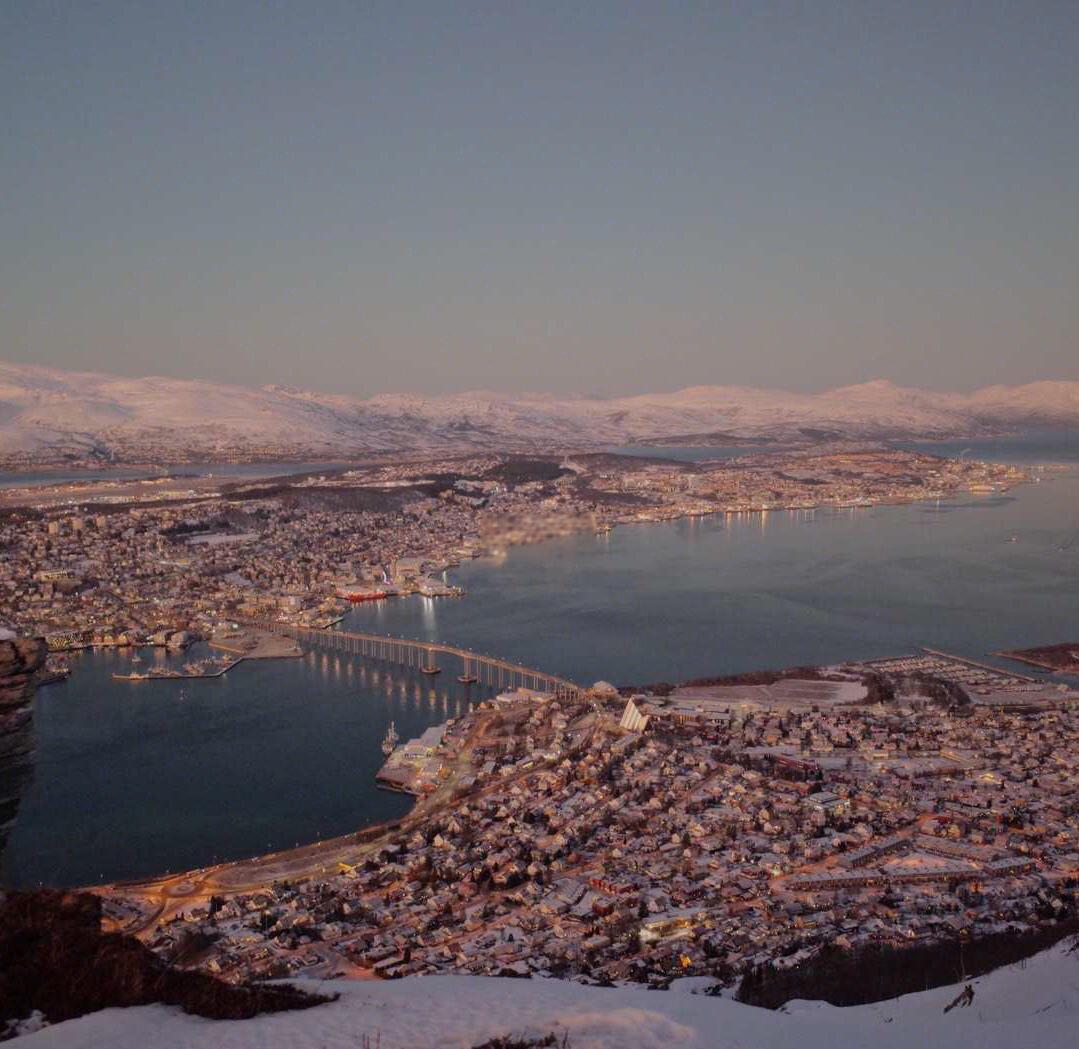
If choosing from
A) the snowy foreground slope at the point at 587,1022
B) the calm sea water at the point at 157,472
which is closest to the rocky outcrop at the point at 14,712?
the snowy foreground slope at the point at 587,1022

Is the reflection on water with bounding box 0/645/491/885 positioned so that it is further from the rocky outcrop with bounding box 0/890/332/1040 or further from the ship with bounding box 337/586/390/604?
the rocky outcrop with bounding box 0/890/332/1040

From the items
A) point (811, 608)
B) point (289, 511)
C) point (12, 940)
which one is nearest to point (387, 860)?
point (12, 940)

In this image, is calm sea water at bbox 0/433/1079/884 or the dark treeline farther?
calm sea water at bbox 0/433/1079/884

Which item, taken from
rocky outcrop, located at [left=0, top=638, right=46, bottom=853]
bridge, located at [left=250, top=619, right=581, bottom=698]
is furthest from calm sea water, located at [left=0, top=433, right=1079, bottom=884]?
bridge, located at [left=250, top=619, right=581, bottom=698]

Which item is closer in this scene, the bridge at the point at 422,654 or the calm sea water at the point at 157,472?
the bridge at the point at 422,654

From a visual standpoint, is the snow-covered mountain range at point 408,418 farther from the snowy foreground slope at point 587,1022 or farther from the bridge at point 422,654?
the snowy foreground slope at point 587,1022

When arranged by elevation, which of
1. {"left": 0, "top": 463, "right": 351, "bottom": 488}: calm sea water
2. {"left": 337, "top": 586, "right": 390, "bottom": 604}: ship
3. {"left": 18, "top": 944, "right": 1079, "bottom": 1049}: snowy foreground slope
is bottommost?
{"left": 337, "top": 586, "right": 390, "bottom": 604}: ship

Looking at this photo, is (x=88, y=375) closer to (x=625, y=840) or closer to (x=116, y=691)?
(x=116, y=691)

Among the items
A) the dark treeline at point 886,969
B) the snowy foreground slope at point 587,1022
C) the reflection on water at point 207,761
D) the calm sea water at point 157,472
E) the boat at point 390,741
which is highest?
the calm sea water at point 157,472
